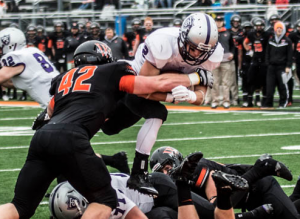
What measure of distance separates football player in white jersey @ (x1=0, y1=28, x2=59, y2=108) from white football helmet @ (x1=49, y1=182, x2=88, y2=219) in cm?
263

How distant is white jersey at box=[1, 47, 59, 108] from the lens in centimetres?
682

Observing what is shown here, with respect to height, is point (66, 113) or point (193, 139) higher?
point (66, 113)

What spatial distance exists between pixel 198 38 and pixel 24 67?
2586 millimetres

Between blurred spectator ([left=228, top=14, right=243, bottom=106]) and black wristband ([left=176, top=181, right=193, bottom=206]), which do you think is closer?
black wristband ([left=176, top=181, right=193, bottom=206])

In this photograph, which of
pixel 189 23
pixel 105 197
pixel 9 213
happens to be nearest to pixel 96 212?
pixel 105 197

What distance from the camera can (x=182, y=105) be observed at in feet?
45.8

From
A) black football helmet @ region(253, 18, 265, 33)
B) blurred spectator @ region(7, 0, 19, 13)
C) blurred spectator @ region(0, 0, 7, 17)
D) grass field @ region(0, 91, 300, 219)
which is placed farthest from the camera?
blurred spectator @ region(7, 0, 19, 13)

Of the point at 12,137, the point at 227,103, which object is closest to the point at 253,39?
the point at 227,103

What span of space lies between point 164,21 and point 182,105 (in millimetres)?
4226

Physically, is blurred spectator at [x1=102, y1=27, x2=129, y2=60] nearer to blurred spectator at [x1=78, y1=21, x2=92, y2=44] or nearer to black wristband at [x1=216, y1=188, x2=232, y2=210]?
blurred spectator at [x1=78, y1=21, x2=92, y2=44]

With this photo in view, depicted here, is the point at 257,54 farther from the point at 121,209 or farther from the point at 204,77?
the point at 121,209

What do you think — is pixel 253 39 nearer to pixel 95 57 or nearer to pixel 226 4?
pixel 226 4

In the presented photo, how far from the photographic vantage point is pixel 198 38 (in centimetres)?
494

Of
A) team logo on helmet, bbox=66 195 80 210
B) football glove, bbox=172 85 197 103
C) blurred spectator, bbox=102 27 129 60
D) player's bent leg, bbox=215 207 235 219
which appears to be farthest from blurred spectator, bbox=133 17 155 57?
team logo on helmet, bbox=66 195 80 210
